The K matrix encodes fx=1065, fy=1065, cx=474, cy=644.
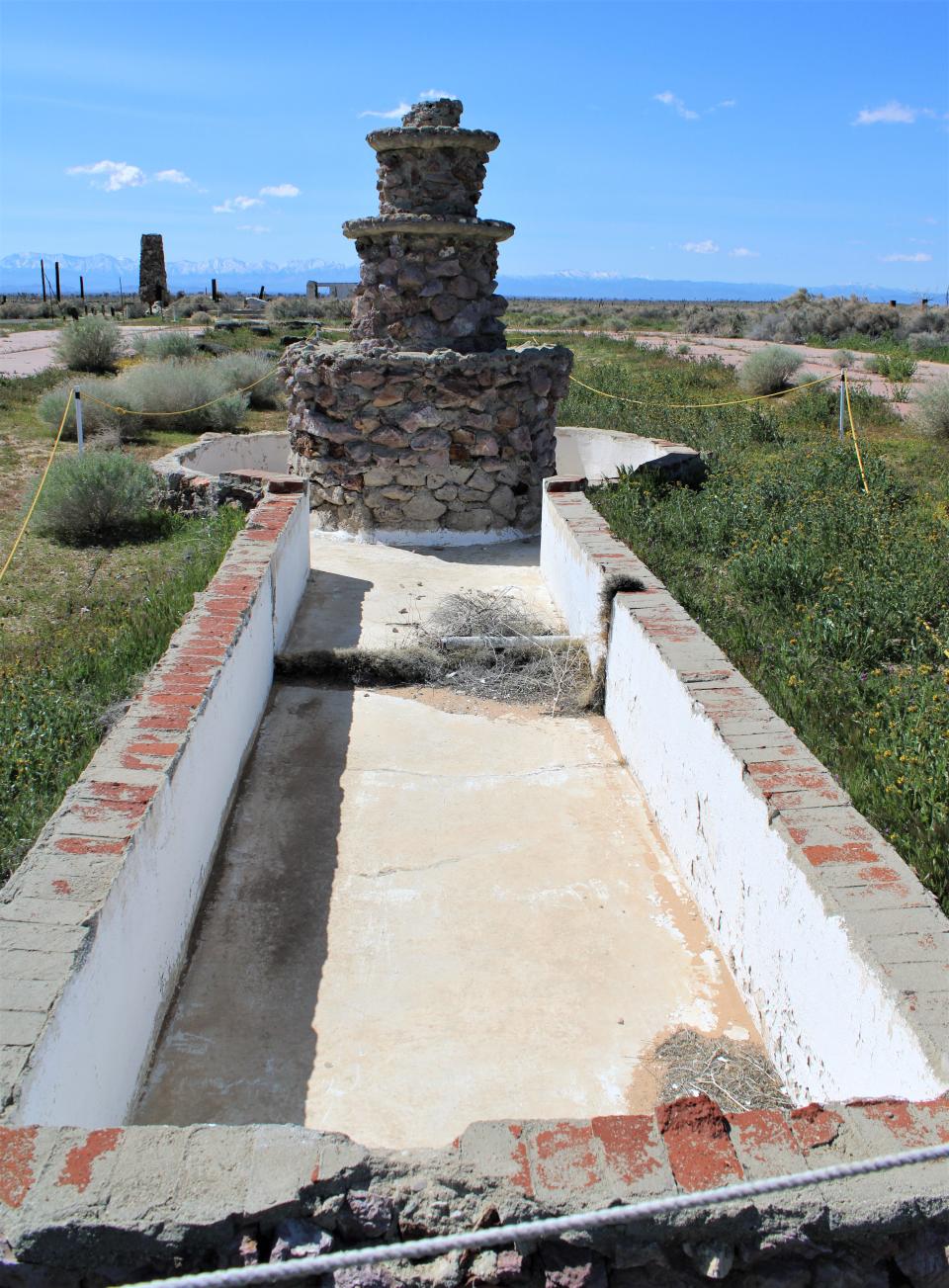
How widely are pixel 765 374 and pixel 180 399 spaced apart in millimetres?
10427

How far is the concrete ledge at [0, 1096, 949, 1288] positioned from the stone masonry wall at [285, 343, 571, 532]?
24.1 feet

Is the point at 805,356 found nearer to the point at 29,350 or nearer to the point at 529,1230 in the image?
the point at 29,350

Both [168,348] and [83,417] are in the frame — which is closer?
[83,417]

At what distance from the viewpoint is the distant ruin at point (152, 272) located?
43750 mm

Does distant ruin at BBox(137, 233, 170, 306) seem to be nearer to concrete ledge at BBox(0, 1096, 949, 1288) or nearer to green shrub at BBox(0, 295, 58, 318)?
green shrub at BBox(0, 295, 58, 318)

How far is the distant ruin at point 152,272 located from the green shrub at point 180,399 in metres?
30.1

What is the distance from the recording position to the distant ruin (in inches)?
1722

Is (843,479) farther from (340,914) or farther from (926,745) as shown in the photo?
(340,914)

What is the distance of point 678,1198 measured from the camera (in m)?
1.89

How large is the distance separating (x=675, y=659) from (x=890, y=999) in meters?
2.22

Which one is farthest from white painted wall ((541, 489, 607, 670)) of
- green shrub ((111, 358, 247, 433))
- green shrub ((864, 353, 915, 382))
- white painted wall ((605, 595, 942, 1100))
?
green shrub ((864, 353, 915, 382))

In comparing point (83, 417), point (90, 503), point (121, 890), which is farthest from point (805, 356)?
point (121, 890)

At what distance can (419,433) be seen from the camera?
9.02 metres

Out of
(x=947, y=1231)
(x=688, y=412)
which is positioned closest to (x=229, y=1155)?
(x=947, y=1231)
